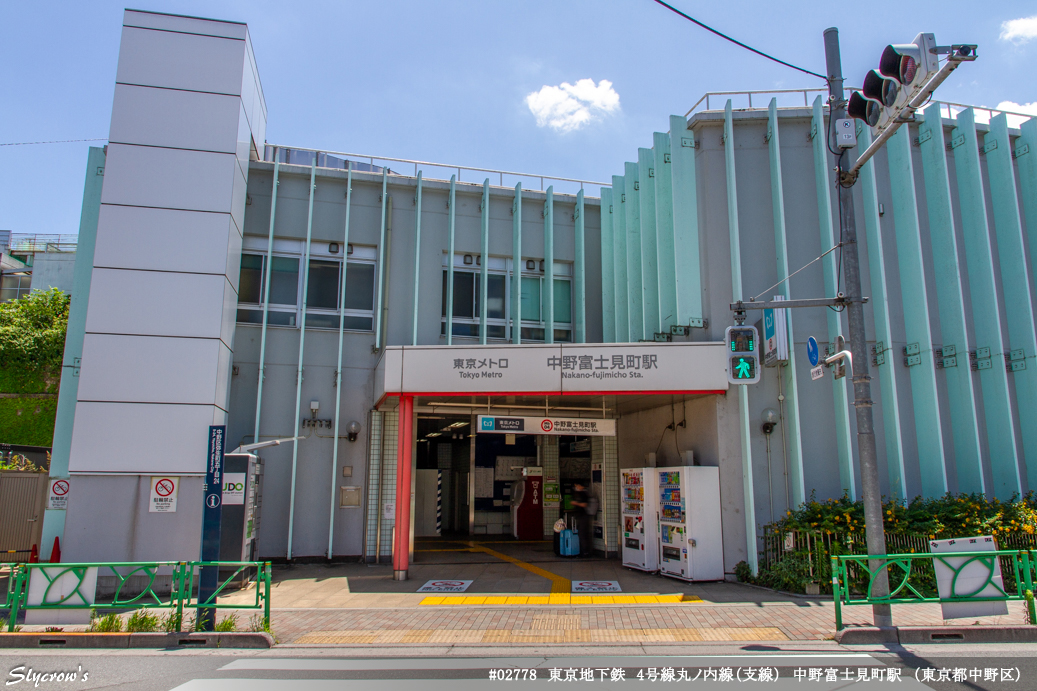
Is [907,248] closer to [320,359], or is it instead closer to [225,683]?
[320,359]

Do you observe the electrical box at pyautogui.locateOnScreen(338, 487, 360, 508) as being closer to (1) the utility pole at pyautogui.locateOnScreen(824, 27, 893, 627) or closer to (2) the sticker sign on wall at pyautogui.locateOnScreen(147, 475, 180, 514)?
(2) the sticker sign on wall at pyautogui.locateOnScreen(147, 475, 180, 514)

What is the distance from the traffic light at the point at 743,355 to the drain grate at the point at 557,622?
4348 mm

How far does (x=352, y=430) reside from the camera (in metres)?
16.1

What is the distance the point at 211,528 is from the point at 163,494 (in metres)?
4.14

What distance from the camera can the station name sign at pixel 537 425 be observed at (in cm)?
1399

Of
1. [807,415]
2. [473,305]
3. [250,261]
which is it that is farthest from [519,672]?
[250,261]

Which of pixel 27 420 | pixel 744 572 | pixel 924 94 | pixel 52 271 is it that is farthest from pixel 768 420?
pixel 52 271

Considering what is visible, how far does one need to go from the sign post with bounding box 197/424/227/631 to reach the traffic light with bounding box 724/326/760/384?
7.71m

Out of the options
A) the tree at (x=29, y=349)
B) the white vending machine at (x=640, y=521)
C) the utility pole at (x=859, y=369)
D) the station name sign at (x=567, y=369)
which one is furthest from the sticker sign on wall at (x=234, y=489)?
the tree at (x=29, y=349)

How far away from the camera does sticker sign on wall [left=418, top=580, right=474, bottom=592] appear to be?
12422 millimetres

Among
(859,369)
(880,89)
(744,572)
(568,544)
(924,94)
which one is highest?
(880,89)

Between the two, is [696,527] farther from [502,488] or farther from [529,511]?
[502,488]

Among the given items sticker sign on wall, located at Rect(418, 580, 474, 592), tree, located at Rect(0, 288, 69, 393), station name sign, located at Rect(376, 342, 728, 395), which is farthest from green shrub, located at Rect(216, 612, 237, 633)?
tree, located at Rect(0, 288, 69, 393)

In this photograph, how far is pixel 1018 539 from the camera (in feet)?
41.5
